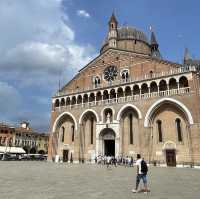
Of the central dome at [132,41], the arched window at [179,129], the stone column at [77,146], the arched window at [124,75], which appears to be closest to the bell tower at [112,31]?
the central dome at [132,41]

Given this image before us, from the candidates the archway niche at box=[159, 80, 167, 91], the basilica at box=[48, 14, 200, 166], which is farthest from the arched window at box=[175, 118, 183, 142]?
the archway niche at box=[159, 80, 167, 91]

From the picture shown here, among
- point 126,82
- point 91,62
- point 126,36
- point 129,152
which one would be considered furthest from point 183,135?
point 126,36

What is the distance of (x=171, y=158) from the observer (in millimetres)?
26812

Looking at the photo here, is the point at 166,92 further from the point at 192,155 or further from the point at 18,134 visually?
the point at 18,134

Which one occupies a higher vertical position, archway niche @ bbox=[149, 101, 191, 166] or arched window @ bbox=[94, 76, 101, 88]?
arched window @ bbox=[94, 76, 101, 88]

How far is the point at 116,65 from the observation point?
34438mm

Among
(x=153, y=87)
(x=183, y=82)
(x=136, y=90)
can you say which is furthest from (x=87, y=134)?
(x=183, y=82)

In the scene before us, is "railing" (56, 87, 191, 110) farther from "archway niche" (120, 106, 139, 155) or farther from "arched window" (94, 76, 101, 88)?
"arched window" (94, 76, 101, 88)

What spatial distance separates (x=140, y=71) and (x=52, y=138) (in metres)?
17.0

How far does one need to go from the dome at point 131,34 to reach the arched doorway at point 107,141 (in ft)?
72.4

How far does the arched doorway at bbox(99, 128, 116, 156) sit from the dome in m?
22.1

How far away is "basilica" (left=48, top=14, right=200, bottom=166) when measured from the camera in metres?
26.2

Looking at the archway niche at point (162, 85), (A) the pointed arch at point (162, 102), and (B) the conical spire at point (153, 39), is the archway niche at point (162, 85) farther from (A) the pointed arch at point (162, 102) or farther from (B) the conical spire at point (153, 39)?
(B) the conical spire at point (153, 39)

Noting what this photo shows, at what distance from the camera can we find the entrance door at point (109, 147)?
33031 millimetres
